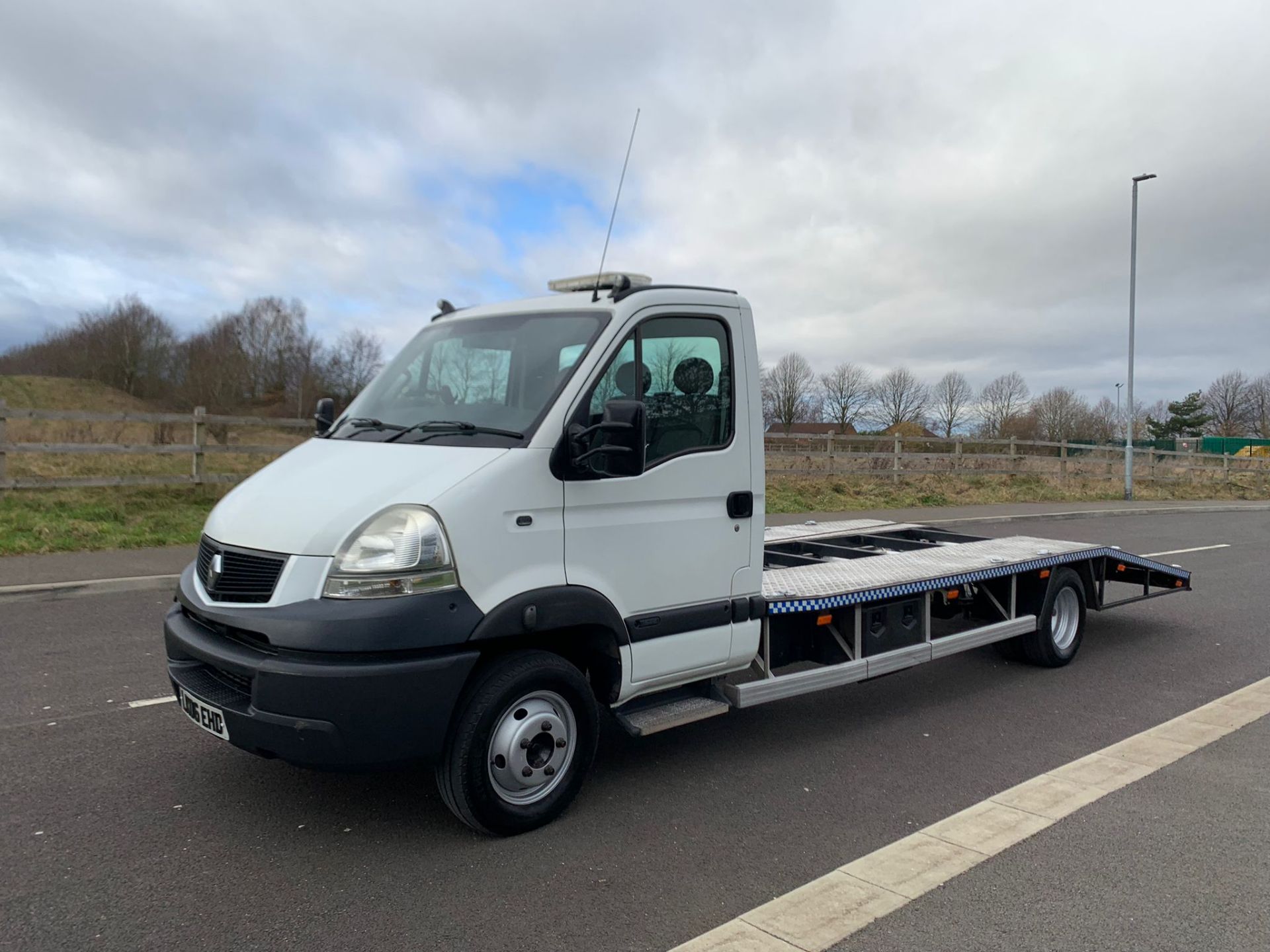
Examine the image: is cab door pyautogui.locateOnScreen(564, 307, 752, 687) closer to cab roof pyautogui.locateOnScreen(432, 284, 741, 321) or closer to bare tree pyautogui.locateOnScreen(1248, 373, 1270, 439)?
cab roof pyautogui.locateOnScreen(432, 284, 741, 321)

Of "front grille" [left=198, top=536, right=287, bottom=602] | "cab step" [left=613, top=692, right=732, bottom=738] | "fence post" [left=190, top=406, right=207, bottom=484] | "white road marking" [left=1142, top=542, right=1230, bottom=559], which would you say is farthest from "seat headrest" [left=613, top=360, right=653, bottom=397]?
"white road marking" [left=1142, top=542, right=1230, bottom=559]

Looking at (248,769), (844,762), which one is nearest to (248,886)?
(248,769)

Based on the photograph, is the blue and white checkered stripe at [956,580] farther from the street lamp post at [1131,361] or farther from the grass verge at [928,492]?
the street lamp post at [1131,361]

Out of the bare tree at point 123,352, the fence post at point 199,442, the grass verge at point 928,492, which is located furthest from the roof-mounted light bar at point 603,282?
the bare tree at point 123,352

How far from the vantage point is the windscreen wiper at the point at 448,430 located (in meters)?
3.96

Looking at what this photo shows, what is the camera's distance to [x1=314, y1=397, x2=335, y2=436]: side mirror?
16.4 feet

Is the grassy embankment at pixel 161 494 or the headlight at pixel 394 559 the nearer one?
the headlight at pixel 394 559

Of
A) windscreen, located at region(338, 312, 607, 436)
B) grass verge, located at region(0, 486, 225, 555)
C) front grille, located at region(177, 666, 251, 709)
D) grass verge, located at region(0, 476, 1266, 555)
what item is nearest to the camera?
front grille, located at region(177, 666, 251, 709)

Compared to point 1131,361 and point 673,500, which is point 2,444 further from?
point 1131,361

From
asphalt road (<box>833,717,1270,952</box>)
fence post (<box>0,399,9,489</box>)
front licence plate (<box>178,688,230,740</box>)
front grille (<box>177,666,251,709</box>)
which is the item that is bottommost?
asphalt road (<box>833,717,1270,952</box>)

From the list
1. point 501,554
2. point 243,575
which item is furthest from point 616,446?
point 243,575

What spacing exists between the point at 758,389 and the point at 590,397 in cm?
110

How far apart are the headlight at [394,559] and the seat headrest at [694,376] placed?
1.52 m

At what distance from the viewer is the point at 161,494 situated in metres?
13.7
